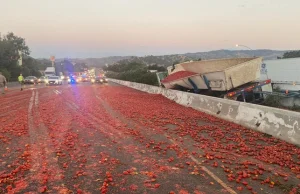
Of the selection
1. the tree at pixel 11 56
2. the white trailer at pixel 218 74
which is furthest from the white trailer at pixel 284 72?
the tree at pixel 11 56

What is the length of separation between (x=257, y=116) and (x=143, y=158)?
5.10 m

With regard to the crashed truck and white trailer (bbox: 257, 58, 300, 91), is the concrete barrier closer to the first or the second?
the crashed truck

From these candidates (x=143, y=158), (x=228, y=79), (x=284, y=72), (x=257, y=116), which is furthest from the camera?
(x=284, y=72)

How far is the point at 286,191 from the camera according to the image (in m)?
5.24

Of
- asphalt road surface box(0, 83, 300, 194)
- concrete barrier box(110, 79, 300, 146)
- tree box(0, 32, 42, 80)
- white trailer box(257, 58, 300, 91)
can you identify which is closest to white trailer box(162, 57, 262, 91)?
concrete barrier box(110, 79, 300, 146)

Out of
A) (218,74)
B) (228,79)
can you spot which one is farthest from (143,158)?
(218,74)

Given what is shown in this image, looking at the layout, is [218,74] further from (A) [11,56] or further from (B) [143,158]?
(A) [11,56]

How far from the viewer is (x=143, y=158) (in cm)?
710

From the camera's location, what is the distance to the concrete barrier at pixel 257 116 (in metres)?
8.40

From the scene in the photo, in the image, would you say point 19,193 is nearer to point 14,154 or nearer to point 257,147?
point 14,154

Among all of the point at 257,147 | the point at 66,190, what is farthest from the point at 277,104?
the point at 66,190

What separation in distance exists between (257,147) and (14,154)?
6599 mm

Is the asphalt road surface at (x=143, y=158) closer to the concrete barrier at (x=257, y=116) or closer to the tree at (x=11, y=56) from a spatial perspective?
the concrete barrier at (x=257, y=116)

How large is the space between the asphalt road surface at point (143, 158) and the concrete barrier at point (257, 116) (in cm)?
33
